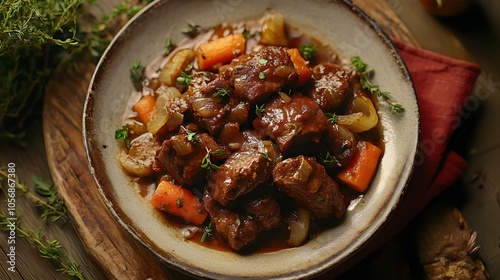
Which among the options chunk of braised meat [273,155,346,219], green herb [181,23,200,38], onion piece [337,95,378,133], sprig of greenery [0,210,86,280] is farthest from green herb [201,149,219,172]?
sprig of greenery [0,210,86,280]

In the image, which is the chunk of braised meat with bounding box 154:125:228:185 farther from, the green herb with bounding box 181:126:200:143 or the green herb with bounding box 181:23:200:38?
the green herb with bounding box 181:23:200:38

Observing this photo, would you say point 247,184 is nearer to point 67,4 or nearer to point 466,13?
point 67,4

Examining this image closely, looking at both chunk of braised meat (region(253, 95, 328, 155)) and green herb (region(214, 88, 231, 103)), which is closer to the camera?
chunk of braised meat (region(253, 95, 328, 155))

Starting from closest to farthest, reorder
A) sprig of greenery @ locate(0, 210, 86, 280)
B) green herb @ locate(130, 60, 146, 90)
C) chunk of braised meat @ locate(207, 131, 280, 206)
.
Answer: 1. chunk of braised meat @ locate(207, 131, 280, 206)
2. sprig of greenery @ locate(0, 210, 86, 280)
3. green herb @ locate(130, 60, 146, 90)

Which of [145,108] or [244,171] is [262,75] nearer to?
[244,171]

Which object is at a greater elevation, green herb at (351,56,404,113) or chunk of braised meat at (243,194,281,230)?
green herb at (351,56,404,113)

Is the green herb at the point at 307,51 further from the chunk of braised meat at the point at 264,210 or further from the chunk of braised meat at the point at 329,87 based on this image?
the chunk of braised meat at the point at 264,210

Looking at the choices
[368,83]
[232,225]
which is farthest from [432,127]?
[232,225]

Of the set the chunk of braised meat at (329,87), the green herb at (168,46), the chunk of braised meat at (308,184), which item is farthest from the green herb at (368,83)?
the green herb at (168,46)
